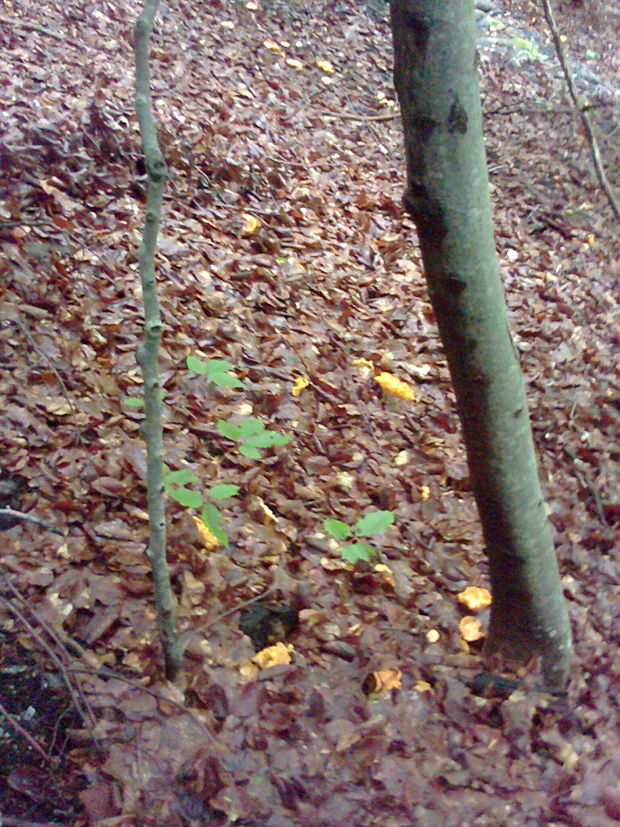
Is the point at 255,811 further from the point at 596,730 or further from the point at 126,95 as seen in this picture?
the point at 126,95

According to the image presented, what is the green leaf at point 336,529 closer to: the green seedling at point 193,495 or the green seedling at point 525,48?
the green seedling at point 193,495

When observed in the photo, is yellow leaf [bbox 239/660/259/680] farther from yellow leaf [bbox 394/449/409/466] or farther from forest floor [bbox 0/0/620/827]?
yellow leaf [bbox 394/449/409/466]

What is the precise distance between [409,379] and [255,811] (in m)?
2.86

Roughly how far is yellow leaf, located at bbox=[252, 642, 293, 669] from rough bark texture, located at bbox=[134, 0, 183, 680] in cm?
35

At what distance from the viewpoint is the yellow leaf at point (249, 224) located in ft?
15.9

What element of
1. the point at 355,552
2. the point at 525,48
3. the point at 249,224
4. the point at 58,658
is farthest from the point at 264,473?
the point at 525,48

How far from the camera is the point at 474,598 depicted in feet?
9.78

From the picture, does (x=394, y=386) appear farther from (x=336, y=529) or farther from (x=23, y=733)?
(x=23, y=733)

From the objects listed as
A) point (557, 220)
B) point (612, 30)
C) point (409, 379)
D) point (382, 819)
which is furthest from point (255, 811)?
point (612, 30)

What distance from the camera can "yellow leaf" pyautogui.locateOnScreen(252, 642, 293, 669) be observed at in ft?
7.96

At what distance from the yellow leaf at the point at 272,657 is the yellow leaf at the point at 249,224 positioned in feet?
10.4

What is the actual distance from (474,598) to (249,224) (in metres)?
3.10

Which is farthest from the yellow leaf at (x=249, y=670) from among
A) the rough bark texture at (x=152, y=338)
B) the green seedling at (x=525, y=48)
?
the green seedling at (x=525, y=48)

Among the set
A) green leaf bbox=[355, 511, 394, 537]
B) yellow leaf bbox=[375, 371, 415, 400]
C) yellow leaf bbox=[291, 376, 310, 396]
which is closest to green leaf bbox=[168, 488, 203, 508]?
green leaf bbox=[355, 511, 394, 537]
